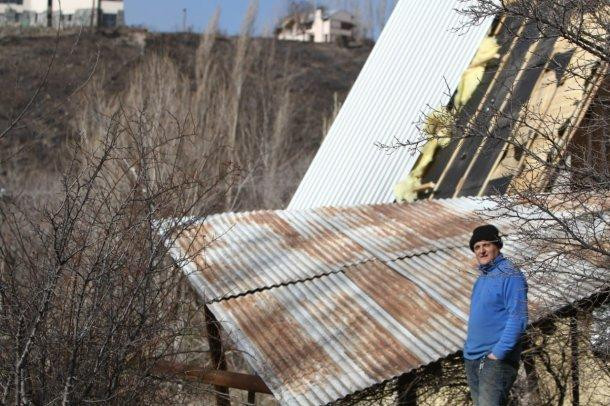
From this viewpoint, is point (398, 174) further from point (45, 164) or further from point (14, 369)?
point (45, 164)

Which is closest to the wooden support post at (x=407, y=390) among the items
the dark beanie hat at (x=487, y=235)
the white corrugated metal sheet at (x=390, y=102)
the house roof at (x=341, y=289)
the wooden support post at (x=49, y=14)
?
the house roof at (x=341, y=289)

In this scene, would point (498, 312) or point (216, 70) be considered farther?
point (216, 70)

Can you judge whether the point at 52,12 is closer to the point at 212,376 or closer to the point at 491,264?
the point at 212,376

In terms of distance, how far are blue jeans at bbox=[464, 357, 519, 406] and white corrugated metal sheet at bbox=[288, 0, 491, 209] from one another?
4995 millimetres

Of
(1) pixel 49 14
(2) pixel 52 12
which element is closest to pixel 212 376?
(2) pixel 52 12

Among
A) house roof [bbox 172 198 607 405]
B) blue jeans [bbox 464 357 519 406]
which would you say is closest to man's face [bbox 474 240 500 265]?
house roof [bbox 172 198 607 405]

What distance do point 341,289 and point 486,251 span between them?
144 cm

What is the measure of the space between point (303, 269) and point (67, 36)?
1437 inches

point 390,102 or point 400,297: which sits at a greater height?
point 400,297

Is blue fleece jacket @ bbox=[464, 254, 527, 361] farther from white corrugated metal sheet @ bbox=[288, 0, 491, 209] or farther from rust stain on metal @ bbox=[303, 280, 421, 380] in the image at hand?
white corrugated metal sheet @ bbox=[288, 0, 491, 209]

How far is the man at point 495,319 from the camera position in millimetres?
3959

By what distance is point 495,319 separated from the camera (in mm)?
4074

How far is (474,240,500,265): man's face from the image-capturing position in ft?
13.4

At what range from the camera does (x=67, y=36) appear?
38.3 metres
